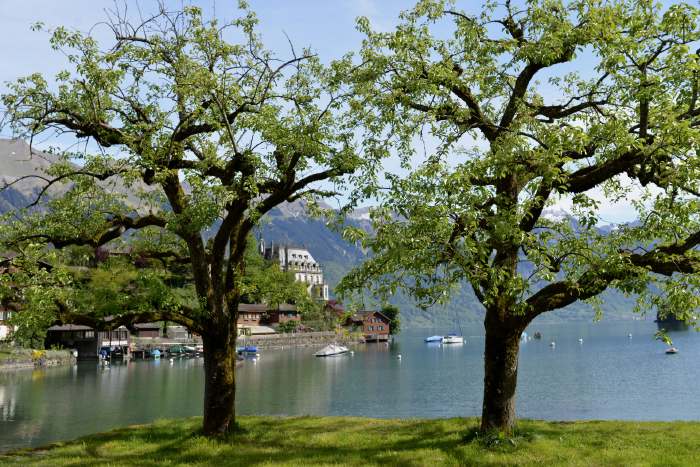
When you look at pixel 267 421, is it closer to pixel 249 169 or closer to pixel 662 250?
pixel 249 169

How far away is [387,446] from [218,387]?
5.42 metres

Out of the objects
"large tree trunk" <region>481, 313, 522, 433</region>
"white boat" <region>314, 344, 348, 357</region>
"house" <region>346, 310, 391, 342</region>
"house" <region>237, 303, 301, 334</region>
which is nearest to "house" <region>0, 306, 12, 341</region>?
"large tree trunk" <region>481, 313, 522, 433</region>

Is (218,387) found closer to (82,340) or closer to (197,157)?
(197,157)

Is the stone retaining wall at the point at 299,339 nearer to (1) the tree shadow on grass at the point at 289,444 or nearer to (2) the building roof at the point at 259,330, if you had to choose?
(2) the building roof at the point at 259,330

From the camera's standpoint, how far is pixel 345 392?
6006cm

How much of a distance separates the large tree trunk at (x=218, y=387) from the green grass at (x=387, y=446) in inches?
21.7

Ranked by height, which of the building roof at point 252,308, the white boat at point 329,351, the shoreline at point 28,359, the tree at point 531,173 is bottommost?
the white boat at point 329,351

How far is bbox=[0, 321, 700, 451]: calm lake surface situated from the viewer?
4362 cm

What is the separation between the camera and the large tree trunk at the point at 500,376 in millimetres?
15094

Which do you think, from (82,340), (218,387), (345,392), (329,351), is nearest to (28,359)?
(82,340)

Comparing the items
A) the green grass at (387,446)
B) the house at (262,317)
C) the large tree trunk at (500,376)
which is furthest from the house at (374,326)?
the large tree trunk at (500,376)

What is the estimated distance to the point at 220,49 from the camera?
1691 centimetres

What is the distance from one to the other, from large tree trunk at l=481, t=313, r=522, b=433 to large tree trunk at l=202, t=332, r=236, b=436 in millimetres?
7434

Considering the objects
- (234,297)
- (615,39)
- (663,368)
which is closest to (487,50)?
(615,39)
